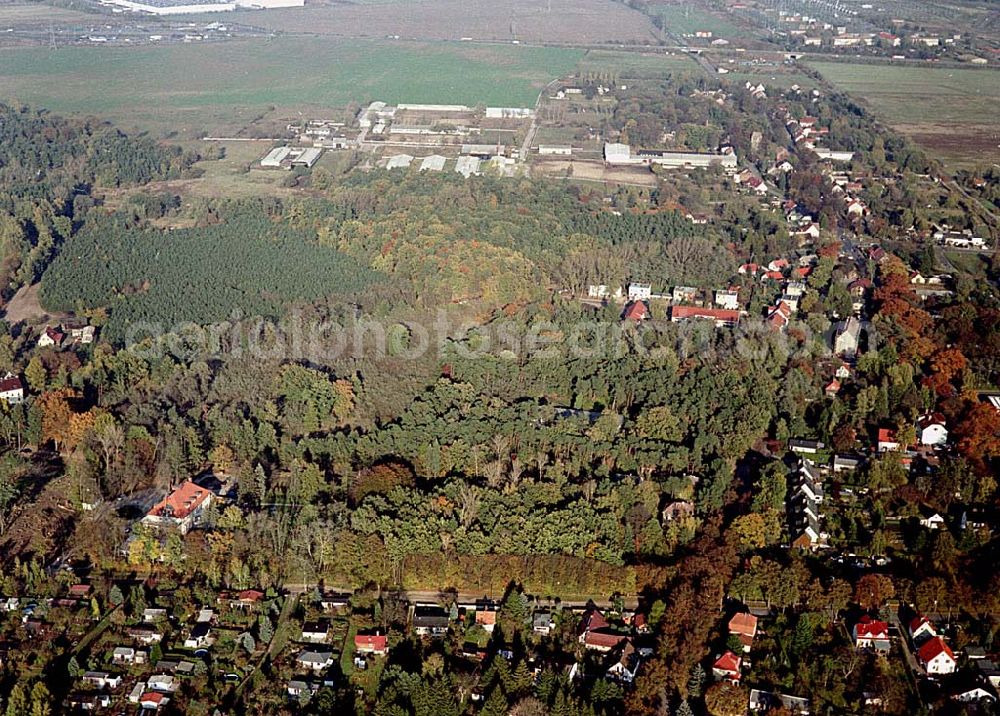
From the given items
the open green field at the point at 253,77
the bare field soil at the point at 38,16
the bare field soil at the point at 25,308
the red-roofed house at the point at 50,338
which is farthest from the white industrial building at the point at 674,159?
the bare field soil at the point at 38,16

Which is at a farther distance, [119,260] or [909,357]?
[119,260]

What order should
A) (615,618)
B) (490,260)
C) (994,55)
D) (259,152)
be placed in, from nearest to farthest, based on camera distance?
(615,618) → (490,260) → (259,152) → (994,55)

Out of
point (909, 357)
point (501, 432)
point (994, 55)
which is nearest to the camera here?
point (501, 432)

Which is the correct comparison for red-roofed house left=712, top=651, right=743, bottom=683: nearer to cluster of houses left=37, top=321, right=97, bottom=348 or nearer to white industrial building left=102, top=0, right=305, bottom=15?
cluster of houses left=37, top=321, right=97, bottom=348

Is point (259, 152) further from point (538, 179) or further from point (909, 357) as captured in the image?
point (909, 357)

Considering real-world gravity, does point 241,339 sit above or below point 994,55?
below

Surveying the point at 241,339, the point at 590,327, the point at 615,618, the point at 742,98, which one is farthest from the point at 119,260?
the point at 742,98

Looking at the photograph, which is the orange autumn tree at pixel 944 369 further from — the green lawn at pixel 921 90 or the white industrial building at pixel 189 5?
the white industrial building at pixel 189 5
